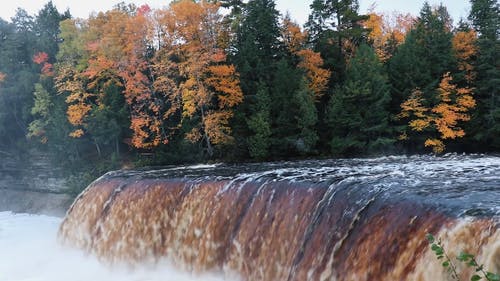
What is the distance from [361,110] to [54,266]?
18.1 meters

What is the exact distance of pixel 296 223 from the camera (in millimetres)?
8695

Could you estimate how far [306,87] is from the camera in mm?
25078

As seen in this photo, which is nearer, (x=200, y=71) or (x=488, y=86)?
(x=488, y=86)

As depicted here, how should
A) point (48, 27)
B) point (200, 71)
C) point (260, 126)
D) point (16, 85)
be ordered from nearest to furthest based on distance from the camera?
1. point (200, 71)
2. point (260, 126)
3. point (16, 85)
4. point (48, 27)

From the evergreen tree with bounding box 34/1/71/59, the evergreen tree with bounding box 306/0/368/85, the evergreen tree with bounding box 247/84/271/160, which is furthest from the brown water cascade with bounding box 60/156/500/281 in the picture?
the evergreen tree with bounding box 34/1/71/59

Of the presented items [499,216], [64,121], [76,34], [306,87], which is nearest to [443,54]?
[306,87]

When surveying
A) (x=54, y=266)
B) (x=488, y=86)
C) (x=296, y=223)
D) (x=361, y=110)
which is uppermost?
(x=488, y=86)

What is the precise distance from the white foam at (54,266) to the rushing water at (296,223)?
10.3 inches

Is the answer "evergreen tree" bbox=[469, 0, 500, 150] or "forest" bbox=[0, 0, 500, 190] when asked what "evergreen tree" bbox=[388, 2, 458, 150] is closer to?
"forest" bbox=[0, 0, 500, 190]

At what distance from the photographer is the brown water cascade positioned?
5975mm

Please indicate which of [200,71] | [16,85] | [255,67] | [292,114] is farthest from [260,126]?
[16,85]

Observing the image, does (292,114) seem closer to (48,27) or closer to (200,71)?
(200,71)

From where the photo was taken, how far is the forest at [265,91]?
79.3 feet

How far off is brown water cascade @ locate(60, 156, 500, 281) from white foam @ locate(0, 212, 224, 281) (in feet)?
1.05
